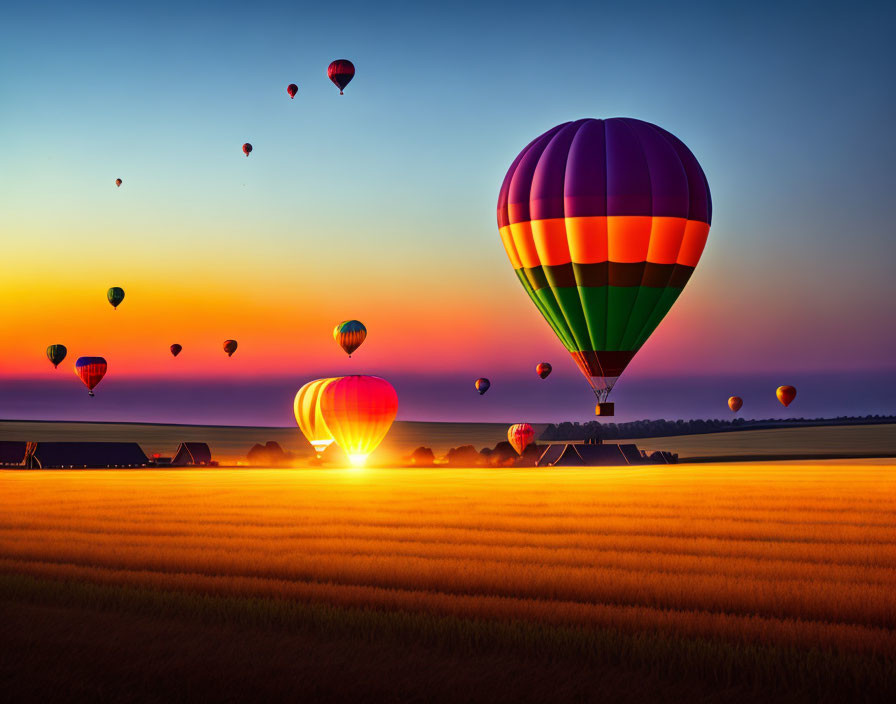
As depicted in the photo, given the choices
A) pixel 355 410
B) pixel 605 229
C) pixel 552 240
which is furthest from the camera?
pixel 355 410

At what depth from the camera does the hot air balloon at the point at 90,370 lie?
82438 millimetres

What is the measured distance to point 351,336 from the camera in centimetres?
7650

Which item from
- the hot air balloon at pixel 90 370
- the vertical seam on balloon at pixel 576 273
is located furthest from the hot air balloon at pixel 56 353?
the vertical seam on balloon at pixel 576 273

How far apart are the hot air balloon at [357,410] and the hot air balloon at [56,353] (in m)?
30.4

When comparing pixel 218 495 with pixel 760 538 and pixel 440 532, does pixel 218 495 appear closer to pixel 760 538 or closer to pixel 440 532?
pixel 440 532

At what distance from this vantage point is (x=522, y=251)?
37000 millimetres

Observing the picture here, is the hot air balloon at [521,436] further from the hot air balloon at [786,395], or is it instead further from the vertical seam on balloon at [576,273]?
the vertical seam on balloon at [576,273]

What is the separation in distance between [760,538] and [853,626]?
29.2 ft

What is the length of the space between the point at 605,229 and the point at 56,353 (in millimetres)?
66007

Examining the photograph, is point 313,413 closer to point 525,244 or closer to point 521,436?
point 521,436

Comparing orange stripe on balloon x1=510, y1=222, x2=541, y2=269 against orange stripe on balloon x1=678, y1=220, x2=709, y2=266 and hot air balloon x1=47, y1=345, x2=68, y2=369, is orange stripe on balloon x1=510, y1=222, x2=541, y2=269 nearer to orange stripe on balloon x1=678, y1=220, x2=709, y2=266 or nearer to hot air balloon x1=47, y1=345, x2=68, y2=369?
orange stripe on balloon x1=678, y1=220, x2=709, y2=266

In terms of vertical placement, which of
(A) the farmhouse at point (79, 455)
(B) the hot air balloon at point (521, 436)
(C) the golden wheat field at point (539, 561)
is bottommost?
(C) the golden wheat field at point (539, 561)

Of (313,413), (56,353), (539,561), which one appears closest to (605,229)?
(539,561)

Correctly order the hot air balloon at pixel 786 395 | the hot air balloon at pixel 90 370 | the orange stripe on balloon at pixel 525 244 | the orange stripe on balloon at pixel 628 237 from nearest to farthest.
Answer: the orange stripe on balloon at pixel 628 237
the orange stripe on balloon at pixel 525 244
the hot air balloon at pixel 90 370
the hot air balloon at pixel 786 395
